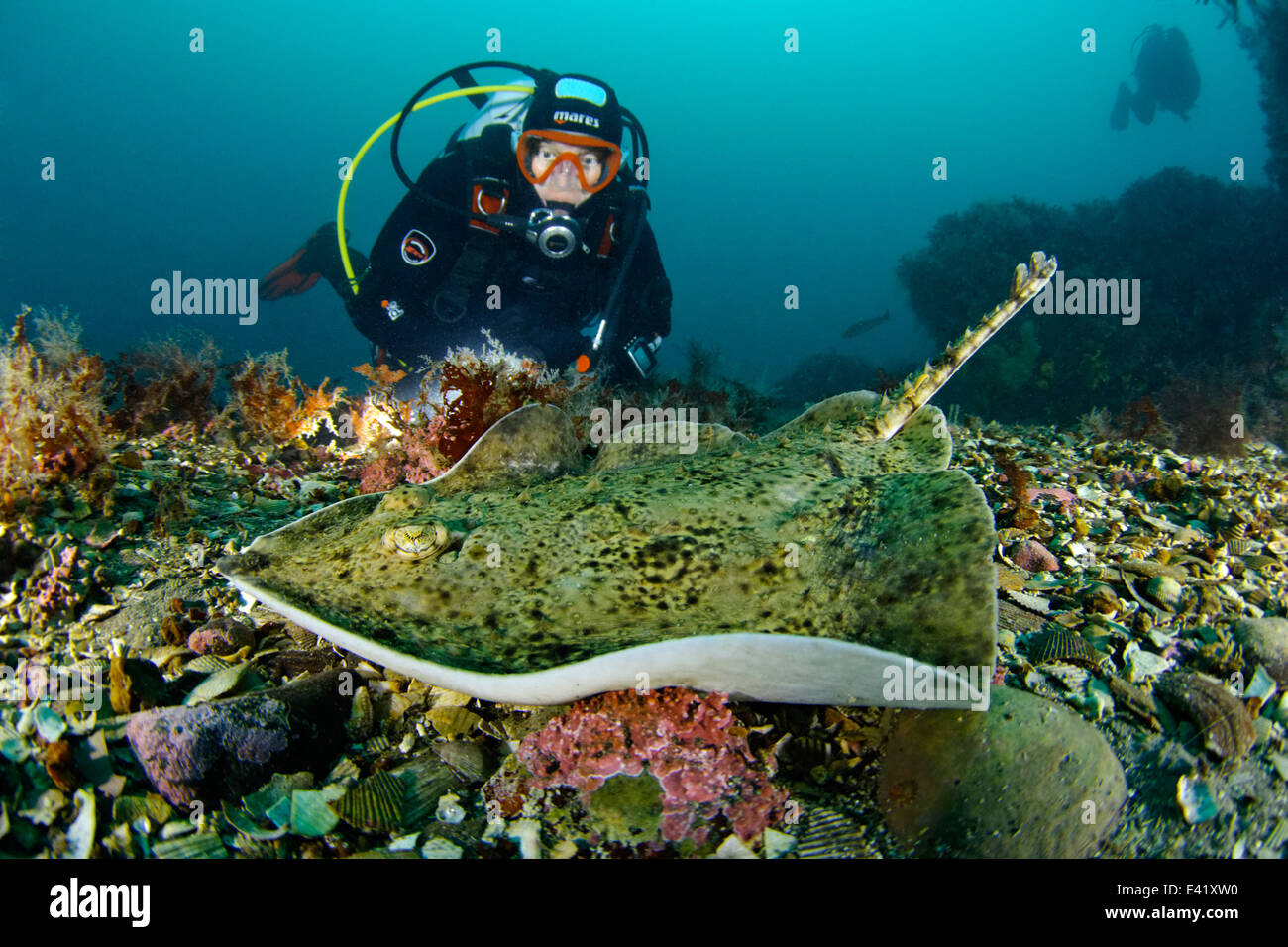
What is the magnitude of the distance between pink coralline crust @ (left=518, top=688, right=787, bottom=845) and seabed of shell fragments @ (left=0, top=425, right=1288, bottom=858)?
145 millimetres

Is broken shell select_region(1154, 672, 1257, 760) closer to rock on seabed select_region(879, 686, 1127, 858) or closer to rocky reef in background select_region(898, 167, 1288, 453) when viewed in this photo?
rock on seabed select_region(879, 686, 1127, 858)

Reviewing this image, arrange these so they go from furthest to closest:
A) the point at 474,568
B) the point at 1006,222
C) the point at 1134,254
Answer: the point at 1006,222 → the point at 1134,254 → the point at 474,568

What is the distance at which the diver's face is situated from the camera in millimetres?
9195

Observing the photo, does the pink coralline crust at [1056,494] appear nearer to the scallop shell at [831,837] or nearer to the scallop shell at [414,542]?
the scallop shell at [831,837]

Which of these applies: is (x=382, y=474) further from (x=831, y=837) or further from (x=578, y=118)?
(x=578, y=118)

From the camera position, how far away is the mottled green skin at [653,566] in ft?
7.44

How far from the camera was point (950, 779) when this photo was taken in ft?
7.75

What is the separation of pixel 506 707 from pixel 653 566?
1065mm

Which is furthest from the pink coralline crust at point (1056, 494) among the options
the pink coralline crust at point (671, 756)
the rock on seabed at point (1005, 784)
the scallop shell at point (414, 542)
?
the scallop shell at point (414, 542)

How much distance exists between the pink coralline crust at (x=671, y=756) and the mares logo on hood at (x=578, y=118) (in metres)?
9.09

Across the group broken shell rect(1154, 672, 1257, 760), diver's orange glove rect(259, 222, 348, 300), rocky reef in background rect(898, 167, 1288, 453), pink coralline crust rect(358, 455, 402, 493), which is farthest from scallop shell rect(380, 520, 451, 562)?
rocky reef in background rect(898, 167, 1288, 453)
